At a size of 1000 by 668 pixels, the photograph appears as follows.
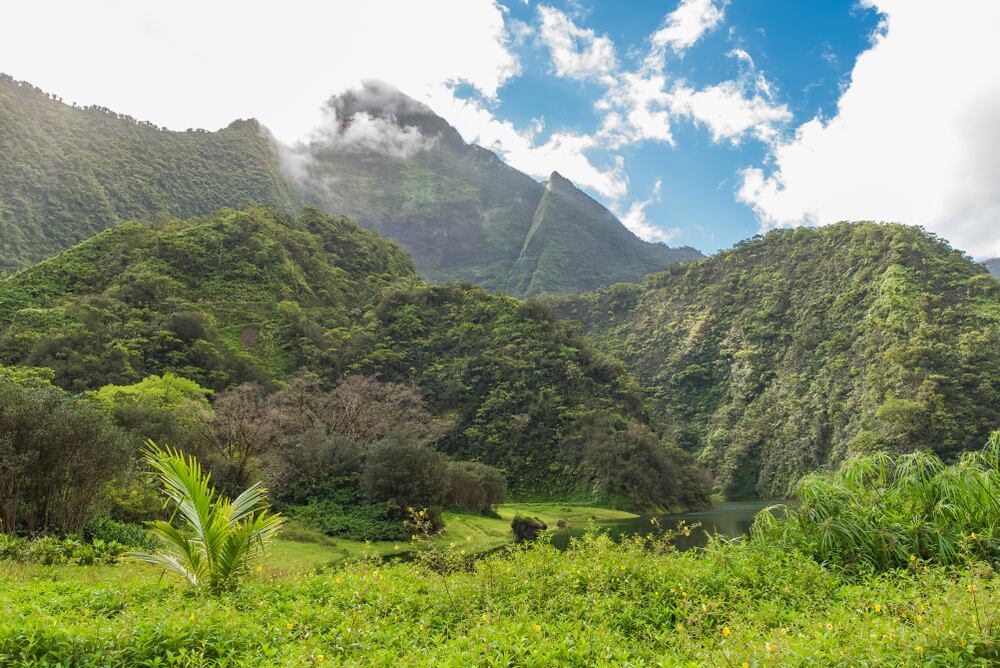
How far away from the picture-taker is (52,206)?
8875 centimetres

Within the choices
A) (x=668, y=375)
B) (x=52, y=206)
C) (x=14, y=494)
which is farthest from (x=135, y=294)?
(x=668, y=375)

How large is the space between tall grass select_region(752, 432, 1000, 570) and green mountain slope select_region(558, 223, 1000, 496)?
192ft

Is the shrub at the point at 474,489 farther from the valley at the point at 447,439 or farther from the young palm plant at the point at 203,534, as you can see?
the young palm plant at the point at 203,534

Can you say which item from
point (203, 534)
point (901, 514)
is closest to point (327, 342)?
point (203, 534)

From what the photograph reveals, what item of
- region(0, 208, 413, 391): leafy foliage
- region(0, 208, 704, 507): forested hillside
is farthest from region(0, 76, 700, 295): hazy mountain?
region(0, 208, 704, 507): forested hillside

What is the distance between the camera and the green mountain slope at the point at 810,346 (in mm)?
62438

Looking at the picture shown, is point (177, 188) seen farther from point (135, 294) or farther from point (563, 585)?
point (563, 585)

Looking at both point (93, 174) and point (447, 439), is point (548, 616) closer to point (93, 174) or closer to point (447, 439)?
point (447, 439)

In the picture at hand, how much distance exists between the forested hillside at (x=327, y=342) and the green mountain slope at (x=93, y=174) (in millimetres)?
23608

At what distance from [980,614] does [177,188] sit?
446 feet

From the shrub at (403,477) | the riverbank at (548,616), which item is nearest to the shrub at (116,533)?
the riverbank at (548,616)

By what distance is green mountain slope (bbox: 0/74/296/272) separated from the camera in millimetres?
84450

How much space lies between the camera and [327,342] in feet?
226

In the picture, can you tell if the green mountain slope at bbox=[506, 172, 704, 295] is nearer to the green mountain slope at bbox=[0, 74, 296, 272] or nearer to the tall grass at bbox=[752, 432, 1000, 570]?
the green mountain slope at bbox=[0, 74, 296, 272]
